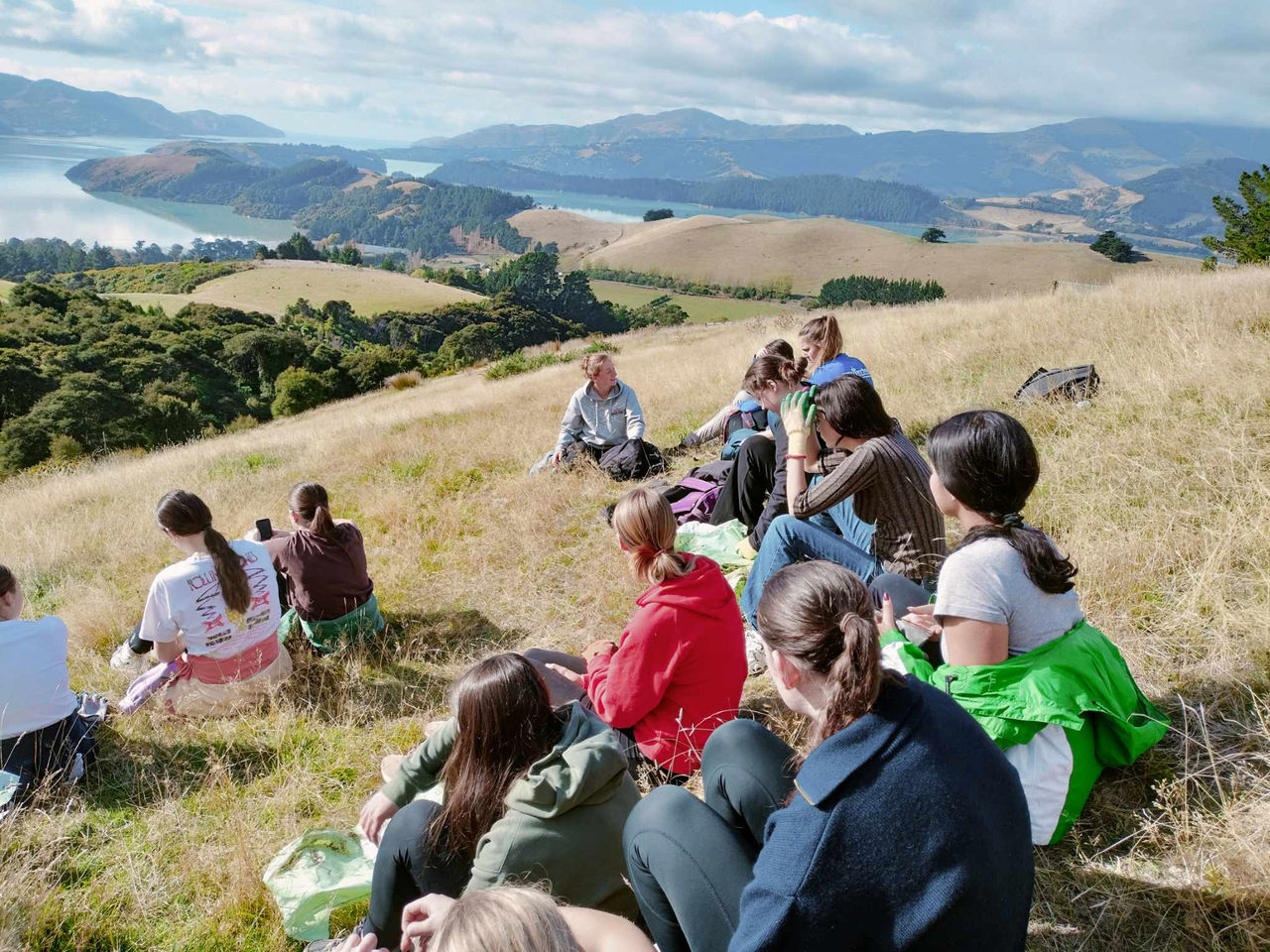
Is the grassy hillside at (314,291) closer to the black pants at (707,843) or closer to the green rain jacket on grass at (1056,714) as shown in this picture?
the black pants at (707,843)

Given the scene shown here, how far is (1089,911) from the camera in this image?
7.60 feet

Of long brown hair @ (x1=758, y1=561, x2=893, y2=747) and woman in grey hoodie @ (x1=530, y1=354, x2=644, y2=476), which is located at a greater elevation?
long brown hair @ (x1=758, y1=561, x2=893, y2=747)

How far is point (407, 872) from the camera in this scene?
2.34 meters

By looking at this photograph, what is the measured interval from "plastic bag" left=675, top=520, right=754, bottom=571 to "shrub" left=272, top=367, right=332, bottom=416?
144 ft

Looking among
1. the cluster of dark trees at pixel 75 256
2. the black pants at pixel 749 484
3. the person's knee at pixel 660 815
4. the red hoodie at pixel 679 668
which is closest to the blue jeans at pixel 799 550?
the red hoodie at pixel 679 668

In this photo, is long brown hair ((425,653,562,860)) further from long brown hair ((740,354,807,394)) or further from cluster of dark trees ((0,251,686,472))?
cluster of dark trees ((0,251,686,472))

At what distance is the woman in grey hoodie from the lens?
296 inches

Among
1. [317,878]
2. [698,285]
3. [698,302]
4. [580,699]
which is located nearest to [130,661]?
[317,878]

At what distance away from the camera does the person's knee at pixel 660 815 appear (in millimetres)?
1954

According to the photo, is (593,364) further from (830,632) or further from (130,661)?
(830,632)

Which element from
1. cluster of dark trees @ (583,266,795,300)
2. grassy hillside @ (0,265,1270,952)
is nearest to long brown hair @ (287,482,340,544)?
grassy hillside @ (0,265,1270,952)

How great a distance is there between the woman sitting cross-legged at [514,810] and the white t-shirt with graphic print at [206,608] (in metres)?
2.35

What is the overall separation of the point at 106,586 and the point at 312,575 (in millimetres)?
3155

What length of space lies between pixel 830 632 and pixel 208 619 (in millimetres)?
3744
